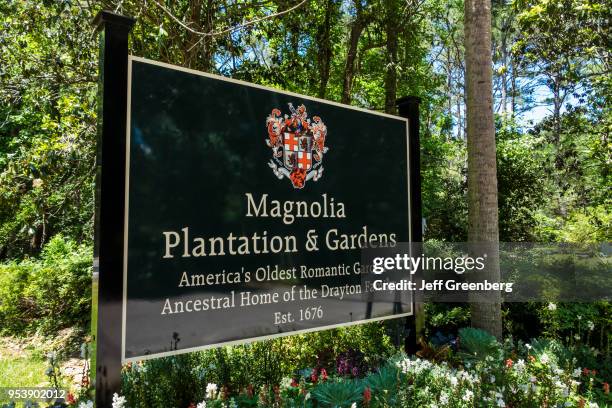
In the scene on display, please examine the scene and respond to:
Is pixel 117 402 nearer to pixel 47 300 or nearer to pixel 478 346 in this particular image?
pixel 478 346

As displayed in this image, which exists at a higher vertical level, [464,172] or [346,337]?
[464,172]

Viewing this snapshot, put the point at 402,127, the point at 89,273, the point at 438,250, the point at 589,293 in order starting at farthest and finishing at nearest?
the point at 89,273 → the point at 438,250 → the point at 589,293 → the point at 402,127

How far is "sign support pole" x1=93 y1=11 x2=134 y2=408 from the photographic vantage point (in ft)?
8.43

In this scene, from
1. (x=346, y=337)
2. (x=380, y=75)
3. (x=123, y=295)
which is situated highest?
(x=380, y=75)

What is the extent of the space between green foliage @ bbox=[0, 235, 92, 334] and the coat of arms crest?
6441mm

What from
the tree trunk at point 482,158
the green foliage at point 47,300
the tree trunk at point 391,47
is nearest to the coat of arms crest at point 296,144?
the tree trunk at point 482,158

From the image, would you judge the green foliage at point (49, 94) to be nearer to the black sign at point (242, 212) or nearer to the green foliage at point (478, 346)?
the black sign at point (242, 212)

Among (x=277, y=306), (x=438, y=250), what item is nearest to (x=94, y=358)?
(x=277, y=306)

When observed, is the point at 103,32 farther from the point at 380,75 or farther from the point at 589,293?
the point at 380,75

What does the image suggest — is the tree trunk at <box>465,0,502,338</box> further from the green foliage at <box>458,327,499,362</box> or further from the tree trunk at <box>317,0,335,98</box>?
the tree trunk at <box>317,0,335,98</box>

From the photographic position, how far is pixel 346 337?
496cm

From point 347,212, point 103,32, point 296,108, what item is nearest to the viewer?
point 103,32

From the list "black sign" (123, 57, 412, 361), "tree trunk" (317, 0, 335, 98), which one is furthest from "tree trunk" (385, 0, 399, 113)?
"black sign" (123, 57, 412, 361)

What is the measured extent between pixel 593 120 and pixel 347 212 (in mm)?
8646
